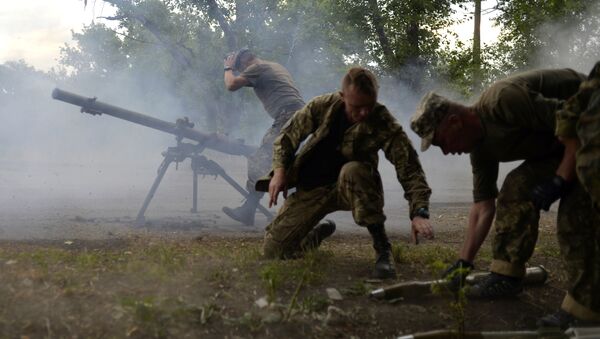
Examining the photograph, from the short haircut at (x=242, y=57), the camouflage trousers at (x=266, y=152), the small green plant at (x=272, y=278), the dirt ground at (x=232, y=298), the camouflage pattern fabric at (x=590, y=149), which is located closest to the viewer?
the camouflage pattern fabric at (x=590, y=149)

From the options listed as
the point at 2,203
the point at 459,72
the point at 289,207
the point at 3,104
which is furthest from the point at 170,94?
the point at 289,207

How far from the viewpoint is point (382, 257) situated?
4297 millimetres

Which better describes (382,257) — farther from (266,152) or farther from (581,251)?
(266,152)

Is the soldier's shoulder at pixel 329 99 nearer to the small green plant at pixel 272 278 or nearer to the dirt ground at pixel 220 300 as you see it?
the dirt ground at pixel 220 300

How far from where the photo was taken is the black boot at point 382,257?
4.16 meters

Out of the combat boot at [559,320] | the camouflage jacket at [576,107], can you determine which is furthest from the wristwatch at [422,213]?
the camouflage jacket at [576,107]

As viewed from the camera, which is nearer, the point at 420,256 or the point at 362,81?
the point at 362,81

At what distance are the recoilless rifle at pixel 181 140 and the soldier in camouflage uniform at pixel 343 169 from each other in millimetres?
3403

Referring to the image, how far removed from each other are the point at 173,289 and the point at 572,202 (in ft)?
7.14

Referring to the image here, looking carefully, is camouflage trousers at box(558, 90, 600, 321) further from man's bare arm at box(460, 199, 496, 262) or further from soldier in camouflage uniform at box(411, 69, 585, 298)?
man's bare arm at box(460, 199, 496, 262)

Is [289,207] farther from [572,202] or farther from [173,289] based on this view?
[572,202]

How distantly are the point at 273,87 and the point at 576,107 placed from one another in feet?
15.4

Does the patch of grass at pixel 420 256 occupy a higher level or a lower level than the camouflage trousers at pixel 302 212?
lower

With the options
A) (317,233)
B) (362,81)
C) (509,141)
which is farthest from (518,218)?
(317,233)
